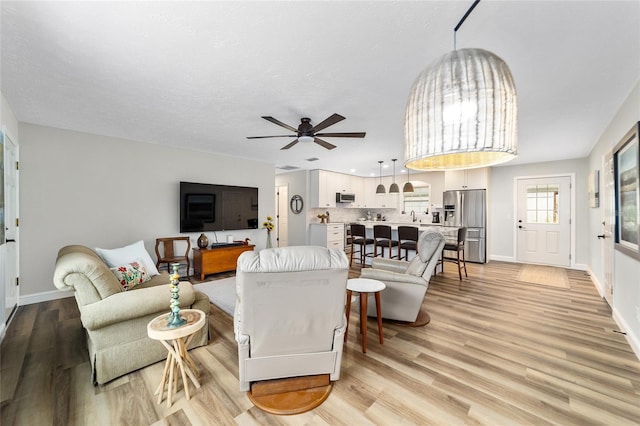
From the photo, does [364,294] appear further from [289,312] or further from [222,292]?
Result: [222,292]

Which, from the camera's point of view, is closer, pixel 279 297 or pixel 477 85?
pixel 477 85

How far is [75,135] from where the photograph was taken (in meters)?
3.84

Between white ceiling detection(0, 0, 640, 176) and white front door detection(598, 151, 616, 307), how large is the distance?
69 centimetres

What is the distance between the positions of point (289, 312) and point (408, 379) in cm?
110

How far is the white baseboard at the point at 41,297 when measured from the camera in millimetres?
3478

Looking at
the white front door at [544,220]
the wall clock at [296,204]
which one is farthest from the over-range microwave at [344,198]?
the white front door at [544,220]

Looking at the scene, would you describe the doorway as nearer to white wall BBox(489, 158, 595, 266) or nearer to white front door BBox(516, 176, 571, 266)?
white wall BBox(489, 158, 595, 266)

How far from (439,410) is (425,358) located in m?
0.60

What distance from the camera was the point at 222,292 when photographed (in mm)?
3986

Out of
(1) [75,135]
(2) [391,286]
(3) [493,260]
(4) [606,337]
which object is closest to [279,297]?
(2) [391,286]

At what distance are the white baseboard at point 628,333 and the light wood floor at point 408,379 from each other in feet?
0.22

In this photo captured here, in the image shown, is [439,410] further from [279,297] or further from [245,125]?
[245,125]

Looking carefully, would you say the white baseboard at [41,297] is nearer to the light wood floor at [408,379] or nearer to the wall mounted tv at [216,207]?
the light wood floor at [408,379]

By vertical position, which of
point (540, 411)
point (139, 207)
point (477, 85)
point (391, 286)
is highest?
point (477, 85)
